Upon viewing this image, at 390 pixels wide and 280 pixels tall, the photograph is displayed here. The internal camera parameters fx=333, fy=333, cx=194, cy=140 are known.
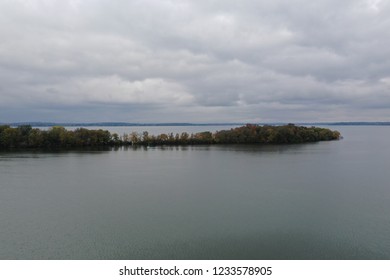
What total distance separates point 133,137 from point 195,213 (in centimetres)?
3057

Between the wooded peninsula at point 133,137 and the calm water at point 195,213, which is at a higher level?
the wooded peninsula at point 133,137

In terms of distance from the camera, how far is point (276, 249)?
7.92 m

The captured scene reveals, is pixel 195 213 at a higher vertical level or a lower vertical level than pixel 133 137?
lower

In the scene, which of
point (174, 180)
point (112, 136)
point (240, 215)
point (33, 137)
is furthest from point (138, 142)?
point (240, 215)

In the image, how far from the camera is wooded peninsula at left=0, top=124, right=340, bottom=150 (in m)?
35.1

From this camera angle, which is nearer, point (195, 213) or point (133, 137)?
point (195, 213)

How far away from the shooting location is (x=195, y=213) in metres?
10.9

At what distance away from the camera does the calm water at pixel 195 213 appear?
805 cm

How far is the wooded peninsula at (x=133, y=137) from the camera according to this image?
115ft

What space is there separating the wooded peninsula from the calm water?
16.7 meters

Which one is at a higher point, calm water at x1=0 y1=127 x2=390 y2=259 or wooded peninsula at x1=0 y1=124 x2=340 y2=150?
wooded peninsula at x1=0 y1=124 x2=340 y2=150

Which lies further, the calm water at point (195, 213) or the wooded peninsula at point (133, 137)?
the wooded peninsula at point (133, 137)

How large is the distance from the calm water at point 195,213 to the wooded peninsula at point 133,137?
54.9 feet

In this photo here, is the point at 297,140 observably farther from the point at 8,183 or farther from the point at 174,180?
the point at 8,183
